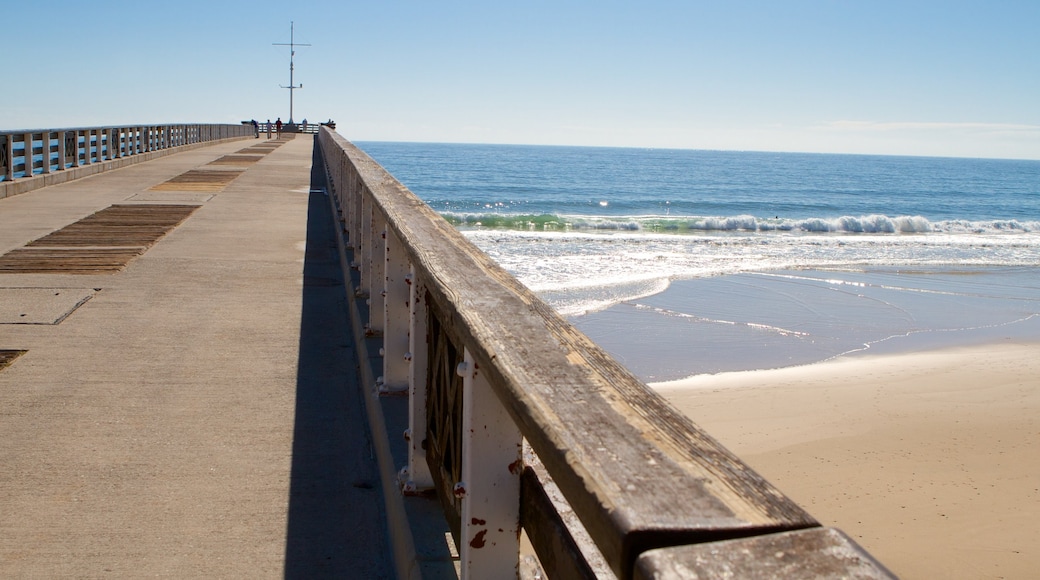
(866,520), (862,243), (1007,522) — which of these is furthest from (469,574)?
(862,243)

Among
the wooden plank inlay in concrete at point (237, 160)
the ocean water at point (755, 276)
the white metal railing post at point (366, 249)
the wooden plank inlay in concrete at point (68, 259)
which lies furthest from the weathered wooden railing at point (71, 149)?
the white metal railing post at point (366, 249)

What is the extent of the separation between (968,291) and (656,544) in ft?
67.9

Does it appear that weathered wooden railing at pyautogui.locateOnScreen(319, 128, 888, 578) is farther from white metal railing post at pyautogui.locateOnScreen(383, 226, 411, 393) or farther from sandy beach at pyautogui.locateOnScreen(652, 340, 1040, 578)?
sandy beach at pyautogui.locateOnScreen(652, 340, 1040, 578)

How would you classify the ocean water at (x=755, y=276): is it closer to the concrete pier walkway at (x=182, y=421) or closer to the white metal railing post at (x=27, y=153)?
the concrete pier walkway at (x=182, y=421)

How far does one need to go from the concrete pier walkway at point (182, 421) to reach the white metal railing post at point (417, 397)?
29 cm

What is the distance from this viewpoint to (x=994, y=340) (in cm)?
1423

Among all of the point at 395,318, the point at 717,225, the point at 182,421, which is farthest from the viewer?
the point at 717,225

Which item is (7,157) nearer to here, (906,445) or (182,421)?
(182,421)

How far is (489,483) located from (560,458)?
0.81 metres

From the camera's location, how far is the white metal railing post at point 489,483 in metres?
2.16

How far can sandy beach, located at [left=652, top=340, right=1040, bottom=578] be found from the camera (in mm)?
6816

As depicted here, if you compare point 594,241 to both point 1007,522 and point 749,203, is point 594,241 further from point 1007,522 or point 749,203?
point 749,203

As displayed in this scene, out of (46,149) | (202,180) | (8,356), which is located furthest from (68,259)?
(202,180)

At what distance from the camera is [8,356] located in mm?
5461
